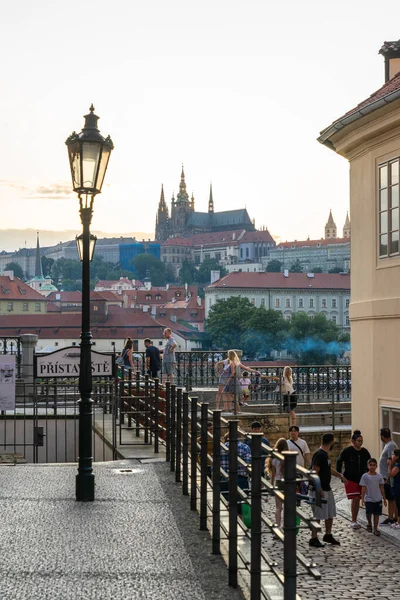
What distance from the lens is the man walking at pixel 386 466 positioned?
15.5 m

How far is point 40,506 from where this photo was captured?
10344mm

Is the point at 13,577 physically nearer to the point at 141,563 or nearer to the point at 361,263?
the point at 141,563

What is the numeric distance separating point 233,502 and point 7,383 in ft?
27.1

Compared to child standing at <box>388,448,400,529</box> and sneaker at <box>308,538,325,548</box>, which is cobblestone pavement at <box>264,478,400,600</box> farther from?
child standing at <box>388,448,400,529</box>

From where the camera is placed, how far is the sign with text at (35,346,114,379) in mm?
13391

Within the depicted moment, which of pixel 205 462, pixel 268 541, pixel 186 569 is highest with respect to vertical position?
pixel 205 462

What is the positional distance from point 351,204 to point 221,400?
22.4 feet

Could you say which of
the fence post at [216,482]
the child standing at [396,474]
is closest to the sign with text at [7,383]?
the child standing at [396,474]

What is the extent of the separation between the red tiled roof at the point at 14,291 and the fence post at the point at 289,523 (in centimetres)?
16667

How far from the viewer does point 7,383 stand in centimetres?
1497

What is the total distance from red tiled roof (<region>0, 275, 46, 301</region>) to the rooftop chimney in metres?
153

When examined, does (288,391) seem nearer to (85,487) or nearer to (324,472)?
(324,472)

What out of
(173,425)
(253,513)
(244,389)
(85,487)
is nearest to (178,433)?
(173,425)

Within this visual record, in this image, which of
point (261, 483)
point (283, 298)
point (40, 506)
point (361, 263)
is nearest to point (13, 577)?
point (261, 483)
